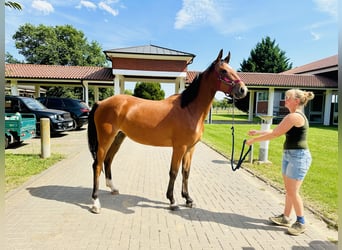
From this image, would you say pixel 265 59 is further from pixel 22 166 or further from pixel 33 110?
pixel 22 166

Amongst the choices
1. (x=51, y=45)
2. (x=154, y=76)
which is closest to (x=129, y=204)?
(x=154, y=76)

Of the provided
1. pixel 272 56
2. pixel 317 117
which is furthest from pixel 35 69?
pixel 272 56

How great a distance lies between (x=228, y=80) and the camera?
332 centimetres

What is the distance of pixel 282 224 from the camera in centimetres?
321

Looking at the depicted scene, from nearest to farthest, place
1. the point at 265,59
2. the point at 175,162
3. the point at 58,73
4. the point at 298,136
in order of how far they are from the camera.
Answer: the point at 298,136, the point at 175,162, the point at 58,73, the point at 265,59

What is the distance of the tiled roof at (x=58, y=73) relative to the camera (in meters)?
19.2

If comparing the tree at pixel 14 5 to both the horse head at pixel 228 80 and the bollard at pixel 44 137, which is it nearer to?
the bollard at pixel 44 137

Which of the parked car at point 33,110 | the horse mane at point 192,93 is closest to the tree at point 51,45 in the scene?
the parked car at point 33,110

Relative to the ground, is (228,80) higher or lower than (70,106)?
higher

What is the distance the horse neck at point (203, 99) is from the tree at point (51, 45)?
47.3 metres

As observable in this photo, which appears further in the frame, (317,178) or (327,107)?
(327,107)

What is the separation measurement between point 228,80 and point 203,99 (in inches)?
19.8

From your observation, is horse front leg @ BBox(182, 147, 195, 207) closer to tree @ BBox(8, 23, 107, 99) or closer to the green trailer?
the green trailer

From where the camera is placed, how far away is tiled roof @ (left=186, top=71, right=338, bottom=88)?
21266 millimetres
